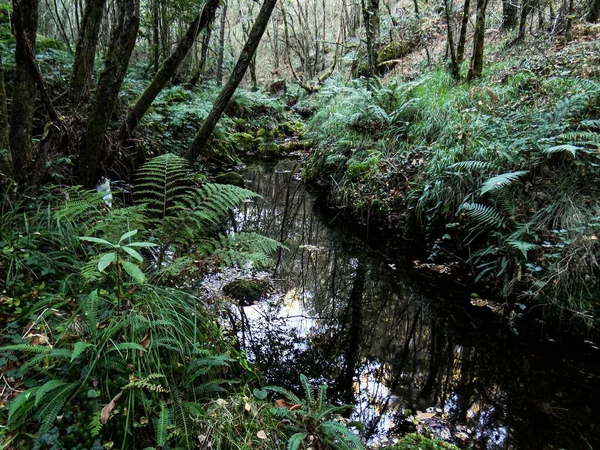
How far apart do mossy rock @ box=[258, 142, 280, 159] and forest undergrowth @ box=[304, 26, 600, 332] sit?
5.40 metres

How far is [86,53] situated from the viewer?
4.93 meters

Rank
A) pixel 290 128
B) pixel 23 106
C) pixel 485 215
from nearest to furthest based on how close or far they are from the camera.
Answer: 1. pixel 23 106
2. pixel 485 215
3. pixel 290 128

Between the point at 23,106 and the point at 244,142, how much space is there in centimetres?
947

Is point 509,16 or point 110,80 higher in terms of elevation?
point 509,16

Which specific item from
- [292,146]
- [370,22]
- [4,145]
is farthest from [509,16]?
[4,145]

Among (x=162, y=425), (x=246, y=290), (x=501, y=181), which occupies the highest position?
(x=501, y=181)

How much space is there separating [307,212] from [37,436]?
6.04 metres

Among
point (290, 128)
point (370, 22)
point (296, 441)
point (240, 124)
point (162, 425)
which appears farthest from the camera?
point (290, 128)

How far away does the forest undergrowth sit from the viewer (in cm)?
A: 342

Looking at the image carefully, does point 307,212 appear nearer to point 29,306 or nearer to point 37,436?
point 29,306

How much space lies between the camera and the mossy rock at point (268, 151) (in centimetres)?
1241

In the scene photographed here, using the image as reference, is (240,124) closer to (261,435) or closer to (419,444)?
(261,435)

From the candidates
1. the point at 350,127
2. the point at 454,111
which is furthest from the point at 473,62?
the point at 350,127

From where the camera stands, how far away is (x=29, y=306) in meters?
2.05
